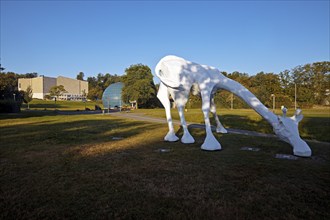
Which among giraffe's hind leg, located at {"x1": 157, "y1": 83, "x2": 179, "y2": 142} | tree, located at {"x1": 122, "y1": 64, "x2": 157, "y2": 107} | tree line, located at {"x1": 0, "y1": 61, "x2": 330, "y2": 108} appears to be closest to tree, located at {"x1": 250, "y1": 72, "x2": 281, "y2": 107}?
tree line, located at {"x1": 0, "y1": 61, "x2": 330, "y2": 108}

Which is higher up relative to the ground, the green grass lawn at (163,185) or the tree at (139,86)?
the tree at (139,86)

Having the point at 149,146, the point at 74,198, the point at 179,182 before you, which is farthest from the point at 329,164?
the point at 74,198

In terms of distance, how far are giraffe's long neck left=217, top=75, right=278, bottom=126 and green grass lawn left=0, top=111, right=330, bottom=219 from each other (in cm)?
119

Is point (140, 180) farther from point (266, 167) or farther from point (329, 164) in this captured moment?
point (329, 164)

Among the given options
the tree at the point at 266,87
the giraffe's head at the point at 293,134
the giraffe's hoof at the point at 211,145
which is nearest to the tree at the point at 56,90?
the tree at the point at 266,87

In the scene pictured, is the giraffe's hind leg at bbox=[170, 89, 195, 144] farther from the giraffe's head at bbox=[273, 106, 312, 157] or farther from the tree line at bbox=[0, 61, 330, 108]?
the tree line at bbox=[0, 61, 330, 108]

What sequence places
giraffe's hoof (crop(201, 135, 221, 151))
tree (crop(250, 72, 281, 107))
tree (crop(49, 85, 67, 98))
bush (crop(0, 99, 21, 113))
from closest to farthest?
giraffe's hoof (crop(201, 135, 221, 151)), bush (crop(0, 99, 21, 113)), tree (crop(250, 72, 281, 107)), tree (crop(49, 85, 67, 98))

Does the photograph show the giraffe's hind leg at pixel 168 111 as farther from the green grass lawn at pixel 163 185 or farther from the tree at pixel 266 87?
the tree at pixel 266 87

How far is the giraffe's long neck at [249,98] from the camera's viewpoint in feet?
25.5

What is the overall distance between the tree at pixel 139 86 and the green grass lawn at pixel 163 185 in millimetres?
36597

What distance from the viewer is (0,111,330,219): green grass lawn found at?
3.74m

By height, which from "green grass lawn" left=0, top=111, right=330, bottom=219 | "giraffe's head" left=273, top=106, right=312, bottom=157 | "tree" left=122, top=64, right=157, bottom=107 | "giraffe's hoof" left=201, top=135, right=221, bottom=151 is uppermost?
"tree" left=122, top=64, right=157, bottom=107

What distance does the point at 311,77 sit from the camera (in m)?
49.5

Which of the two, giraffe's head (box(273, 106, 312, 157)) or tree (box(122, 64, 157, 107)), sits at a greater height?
tree (box(122, 64, 157, 107))
